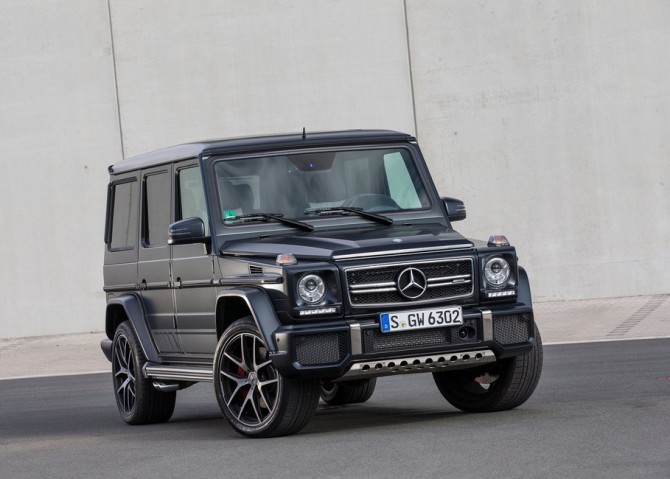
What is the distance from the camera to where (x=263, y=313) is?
29.1ft

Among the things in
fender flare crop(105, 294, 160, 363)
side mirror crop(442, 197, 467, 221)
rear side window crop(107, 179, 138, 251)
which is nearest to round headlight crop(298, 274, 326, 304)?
side mirror crop(442, 197, 467, 221)

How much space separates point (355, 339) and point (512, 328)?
1084 millimetres

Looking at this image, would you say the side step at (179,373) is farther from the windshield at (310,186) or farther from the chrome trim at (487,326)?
the chrome trim at (487,326)

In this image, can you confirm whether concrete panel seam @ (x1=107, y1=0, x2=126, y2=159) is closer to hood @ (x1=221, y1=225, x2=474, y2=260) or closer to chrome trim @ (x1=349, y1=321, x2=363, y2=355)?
hood @ (x1=221, y1=225, x2=474, y2=260)

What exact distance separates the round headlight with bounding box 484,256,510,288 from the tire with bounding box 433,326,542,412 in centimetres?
48

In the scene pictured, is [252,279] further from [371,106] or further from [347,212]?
[371,106]

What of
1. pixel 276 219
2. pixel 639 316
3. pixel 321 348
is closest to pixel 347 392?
pixel 276 219

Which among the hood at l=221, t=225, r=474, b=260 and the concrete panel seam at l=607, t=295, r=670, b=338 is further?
the concrete panel seam at l=607, t=295, r=670, b=338

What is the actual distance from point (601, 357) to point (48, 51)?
1236cm

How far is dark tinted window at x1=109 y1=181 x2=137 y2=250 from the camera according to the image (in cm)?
1158

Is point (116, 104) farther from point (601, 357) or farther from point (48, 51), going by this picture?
point (601, 357)

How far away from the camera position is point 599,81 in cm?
2206

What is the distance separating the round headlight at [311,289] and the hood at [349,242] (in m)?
0.17

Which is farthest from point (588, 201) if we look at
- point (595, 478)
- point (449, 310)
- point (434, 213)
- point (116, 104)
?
point (595, 478)
